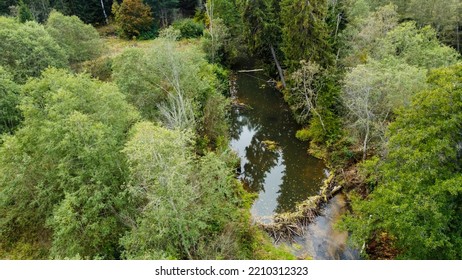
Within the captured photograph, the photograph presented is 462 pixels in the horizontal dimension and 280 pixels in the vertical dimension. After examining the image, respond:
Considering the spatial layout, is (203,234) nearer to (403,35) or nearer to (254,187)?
(254,187)

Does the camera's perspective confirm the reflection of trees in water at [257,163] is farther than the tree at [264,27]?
No

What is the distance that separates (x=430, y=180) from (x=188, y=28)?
45646 mm

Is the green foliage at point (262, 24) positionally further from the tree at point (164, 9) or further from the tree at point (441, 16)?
the tree at point (164, 9)

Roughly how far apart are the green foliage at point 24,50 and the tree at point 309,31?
22.0 metres

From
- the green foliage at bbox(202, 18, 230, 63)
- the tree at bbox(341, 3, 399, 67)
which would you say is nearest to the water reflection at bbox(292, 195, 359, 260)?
the tree at bbox(341, 3, 399, 67)

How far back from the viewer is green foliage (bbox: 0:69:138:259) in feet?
54.1

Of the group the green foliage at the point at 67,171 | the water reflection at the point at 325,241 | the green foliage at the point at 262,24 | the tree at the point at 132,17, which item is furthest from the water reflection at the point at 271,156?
the tree at the point at 132,17

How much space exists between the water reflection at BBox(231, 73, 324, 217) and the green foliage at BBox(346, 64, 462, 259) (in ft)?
34.3

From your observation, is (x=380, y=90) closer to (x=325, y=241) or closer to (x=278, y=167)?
(x=278, y=167)

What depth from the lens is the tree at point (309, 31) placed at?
104ft

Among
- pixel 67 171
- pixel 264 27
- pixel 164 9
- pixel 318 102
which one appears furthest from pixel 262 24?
pixel 67 171

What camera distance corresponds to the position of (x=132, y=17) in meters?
51.2

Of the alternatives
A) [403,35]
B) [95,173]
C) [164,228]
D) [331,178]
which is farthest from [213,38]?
[164,228]

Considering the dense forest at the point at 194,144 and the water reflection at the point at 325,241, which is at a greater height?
the dense forest at the point at 194,144
